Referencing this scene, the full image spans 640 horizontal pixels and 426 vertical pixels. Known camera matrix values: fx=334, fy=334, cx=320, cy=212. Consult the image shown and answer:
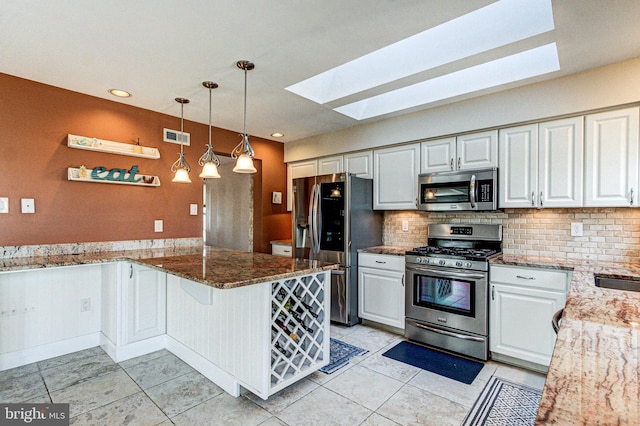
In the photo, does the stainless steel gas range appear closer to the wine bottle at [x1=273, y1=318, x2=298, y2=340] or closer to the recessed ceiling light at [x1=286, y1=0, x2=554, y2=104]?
the wine bottle at [x1=273, y1=318, x2=298, y2=340]

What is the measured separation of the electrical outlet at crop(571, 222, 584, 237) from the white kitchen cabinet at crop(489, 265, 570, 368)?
0.61m

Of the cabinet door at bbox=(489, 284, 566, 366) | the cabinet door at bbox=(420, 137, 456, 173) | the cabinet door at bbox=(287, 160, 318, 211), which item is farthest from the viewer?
the cabinet door at bbox=(287, 160, 318, 211)

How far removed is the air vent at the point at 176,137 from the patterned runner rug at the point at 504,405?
11.8 ft

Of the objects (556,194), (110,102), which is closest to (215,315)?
(110,102)

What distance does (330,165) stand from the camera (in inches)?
172

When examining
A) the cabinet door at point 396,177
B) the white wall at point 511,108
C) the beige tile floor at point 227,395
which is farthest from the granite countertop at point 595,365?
the cabinet door at point 396,177

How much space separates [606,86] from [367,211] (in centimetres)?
230

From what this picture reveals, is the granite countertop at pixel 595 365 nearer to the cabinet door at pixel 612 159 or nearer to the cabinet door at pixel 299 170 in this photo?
the cabinet door at pixel 612 159

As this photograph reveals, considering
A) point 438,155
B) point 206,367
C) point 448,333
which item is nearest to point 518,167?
point 438,155

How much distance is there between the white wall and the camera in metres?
2.46

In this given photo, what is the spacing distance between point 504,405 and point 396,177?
2.29 m

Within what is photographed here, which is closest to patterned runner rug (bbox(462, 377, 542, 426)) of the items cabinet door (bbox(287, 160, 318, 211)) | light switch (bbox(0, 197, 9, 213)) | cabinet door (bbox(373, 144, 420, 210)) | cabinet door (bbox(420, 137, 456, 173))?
cabinet door (bbox(373, 144, 420, 210))

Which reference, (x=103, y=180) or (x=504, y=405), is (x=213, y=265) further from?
(x=504, y=405)

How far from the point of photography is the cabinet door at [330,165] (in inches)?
168
